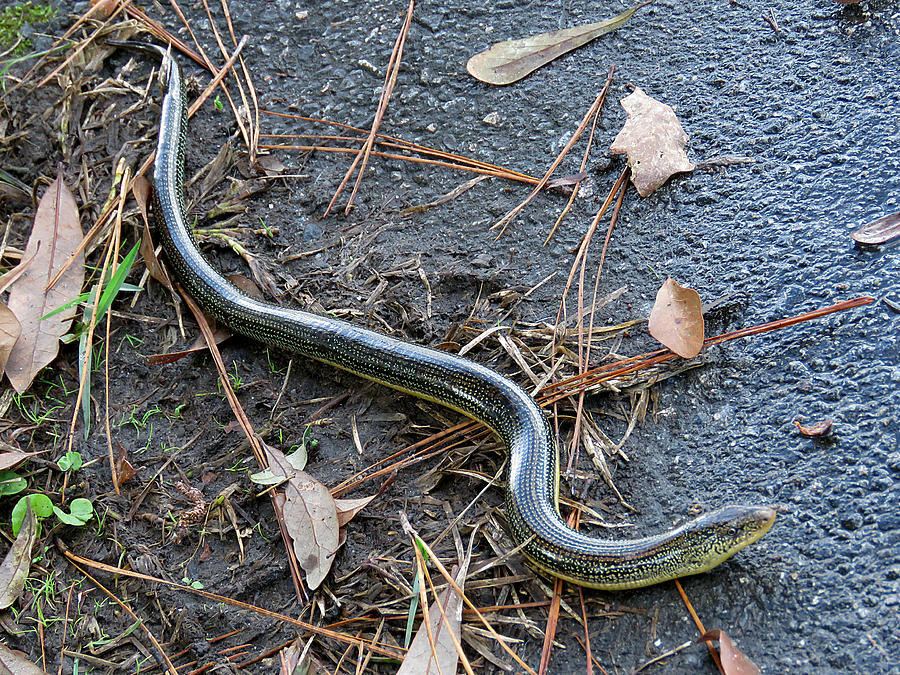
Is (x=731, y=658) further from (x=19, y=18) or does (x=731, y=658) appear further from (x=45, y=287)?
(x=19, y=18)

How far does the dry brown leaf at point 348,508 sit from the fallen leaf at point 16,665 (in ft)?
4.55

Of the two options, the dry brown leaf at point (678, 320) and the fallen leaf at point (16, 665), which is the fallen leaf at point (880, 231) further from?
the fallen leaf at point (16, 665)

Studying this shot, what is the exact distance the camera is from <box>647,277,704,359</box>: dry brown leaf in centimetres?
348

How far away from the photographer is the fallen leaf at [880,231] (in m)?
3.55

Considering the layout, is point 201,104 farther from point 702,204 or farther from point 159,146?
point 702,204

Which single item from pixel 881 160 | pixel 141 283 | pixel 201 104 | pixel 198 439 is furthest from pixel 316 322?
pixel 881 160

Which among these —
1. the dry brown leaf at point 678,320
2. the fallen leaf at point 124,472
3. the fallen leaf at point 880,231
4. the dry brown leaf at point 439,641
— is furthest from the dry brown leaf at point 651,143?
the fallen leaf at point 124,472

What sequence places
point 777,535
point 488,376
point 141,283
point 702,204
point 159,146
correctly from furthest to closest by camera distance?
point 159,146, point 141,283, point 702,204, point 488,376, point 777,535

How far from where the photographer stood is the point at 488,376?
368 centimetres

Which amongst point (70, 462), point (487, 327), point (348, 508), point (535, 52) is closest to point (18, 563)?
point (70, 462)

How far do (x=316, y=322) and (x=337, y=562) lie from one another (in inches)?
52.3

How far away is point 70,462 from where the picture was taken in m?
3.69

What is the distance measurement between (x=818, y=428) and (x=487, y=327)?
163 centimetres

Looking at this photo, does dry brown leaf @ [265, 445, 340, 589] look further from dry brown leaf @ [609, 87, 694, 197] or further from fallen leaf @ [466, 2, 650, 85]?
fallen leaf @ [466, 2, 650, 85]
